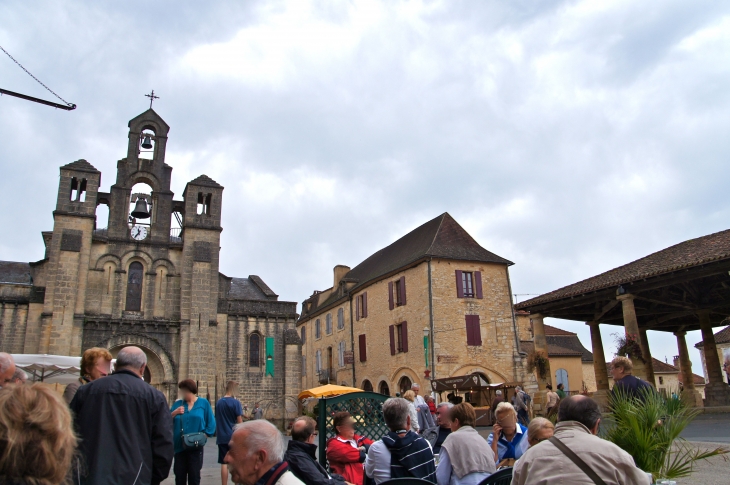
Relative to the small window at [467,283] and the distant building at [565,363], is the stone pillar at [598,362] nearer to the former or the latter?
the small window at [467,283]

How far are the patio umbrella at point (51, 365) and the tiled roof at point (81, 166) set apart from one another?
11.9 metres

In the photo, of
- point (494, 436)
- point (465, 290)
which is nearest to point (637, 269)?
point (465, 290)

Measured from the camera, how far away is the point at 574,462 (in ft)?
8.45

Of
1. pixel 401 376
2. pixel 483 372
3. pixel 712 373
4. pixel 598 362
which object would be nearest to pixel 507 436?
pixel 598 362

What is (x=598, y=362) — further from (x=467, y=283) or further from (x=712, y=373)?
(x=467, y=283)

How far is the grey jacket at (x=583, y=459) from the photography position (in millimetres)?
2547

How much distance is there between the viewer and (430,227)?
29125 millimetres

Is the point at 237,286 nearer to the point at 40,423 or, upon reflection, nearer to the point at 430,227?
the point at 430,227

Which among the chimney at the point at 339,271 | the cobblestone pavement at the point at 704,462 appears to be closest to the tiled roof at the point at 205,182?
the cobblestone pavement at the point at 704,462

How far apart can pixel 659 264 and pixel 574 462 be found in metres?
14.2

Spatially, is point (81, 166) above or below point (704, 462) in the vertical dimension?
above

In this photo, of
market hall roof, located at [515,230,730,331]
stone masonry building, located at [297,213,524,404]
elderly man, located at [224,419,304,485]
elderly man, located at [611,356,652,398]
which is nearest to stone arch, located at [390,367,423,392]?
stone masonry building, located at [297,213,524,404]

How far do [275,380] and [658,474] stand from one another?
21.0 meters

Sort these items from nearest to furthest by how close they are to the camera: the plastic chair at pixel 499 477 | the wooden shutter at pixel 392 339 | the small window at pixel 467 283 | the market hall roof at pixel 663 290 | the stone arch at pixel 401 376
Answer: the plastic chair at pixel 499 477
the market hall roof at pixel 663 290
the stone arch at pixel 401 376
the small window at pixel 467 283
the wooden shutter at pixel 392 339
